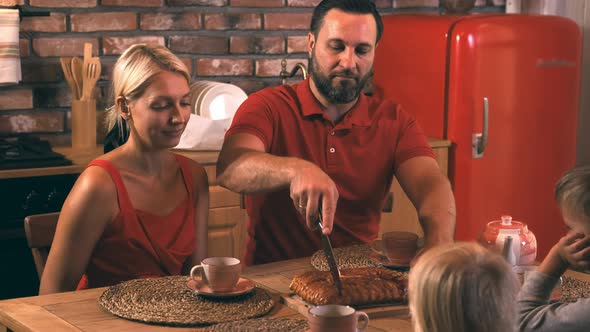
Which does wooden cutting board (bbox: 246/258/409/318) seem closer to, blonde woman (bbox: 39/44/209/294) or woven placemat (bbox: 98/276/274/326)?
woven placemat (bbox: 98/276/274/326)

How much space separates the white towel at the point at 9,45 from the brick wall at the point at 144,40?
145mm

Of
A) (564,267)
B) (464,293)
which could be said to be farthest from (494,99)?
(464,293)

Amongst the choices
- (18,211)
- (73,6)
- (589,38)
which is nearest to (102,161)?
(18,211)

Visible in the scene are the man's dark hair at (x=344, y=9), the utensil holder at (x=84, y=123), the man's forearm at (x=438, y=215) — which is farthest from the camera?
the utensil holder at (x=84, y=123)

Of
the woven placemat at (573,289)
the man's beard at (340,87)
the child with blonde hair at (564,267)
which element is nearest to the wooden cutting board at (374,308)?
the child with blonde hair at (564,267)

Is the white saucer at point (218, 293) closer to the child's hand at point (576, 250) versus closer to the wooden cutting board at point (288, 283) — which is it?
the wooden cutting board at point (288, 283)

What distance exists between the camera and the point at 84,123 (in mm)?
3320

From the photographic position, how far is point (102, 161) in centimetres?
221

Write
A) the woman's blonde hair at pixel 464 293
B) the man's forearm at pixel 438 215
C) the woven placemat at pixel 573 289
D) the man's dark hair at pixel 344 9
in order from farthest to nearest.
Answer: the man's dark hair at pixel 344 9 → the man's forearm at pixel 438 215 → the woven placemat at pixel 573 289 → the woman's blonde hair at pixel 464 293

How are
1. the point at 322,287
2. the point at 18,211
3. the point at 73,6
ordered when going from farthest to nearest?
the point at 73,6 → the point at 18,211 → the point at 322,287

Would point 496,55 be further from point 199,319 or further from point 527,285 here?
point 199,319

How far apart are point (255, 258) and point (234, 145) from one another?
1.14ft

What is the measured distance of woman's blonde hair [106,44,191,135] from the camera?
7.36ft

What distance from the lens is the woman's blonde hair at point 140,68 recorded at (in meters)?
2.24
